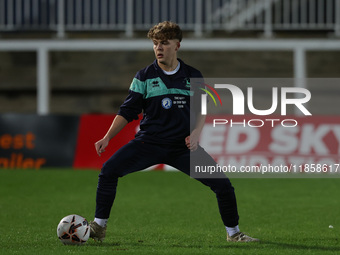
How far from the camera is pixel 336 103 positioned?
1980 cm

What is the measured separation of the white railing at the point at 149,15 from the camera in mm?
16812

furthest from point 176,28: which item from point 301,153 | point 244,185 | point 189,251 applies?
point 301,153

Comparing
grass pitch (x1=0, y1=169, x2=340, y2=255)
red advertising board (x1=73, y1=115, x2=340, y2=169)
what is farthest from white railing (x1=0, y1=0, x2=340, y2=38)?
grass pitch (x1=0, y1=169, x2=340, y2=255)

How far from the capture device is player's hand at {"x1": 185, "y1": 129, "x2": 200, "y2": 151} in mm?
6316

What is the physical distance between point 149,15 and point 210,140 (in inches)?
176

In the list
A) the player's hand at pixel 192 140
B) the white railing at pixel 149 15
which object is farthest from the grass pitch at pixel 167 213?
the white railing at pixel 149 15

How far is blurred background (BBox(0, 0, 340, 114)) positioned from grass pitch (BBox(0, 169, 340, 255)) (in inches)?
168

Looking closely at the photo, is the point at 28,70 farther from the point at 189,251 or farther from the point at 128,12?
the point at 189,251

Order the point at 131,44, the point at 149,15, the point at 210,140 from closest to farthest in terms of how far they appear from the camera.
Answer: the point at 210,140
the point at 131,44
the point at 149,15

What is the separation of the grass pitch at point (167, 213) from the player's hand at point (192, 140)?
3.00 feet

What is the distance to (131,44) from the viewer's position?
16781mm

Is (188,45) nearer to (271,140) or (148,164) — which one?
(271,140)

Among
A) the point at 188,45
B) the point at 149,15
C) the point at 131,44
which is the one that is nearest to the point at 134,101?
the point at 188,45

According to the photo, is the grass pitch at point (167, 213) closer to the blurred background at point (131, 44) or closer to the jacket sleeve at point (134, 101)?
the jacket sleeve at point (134, 101)
